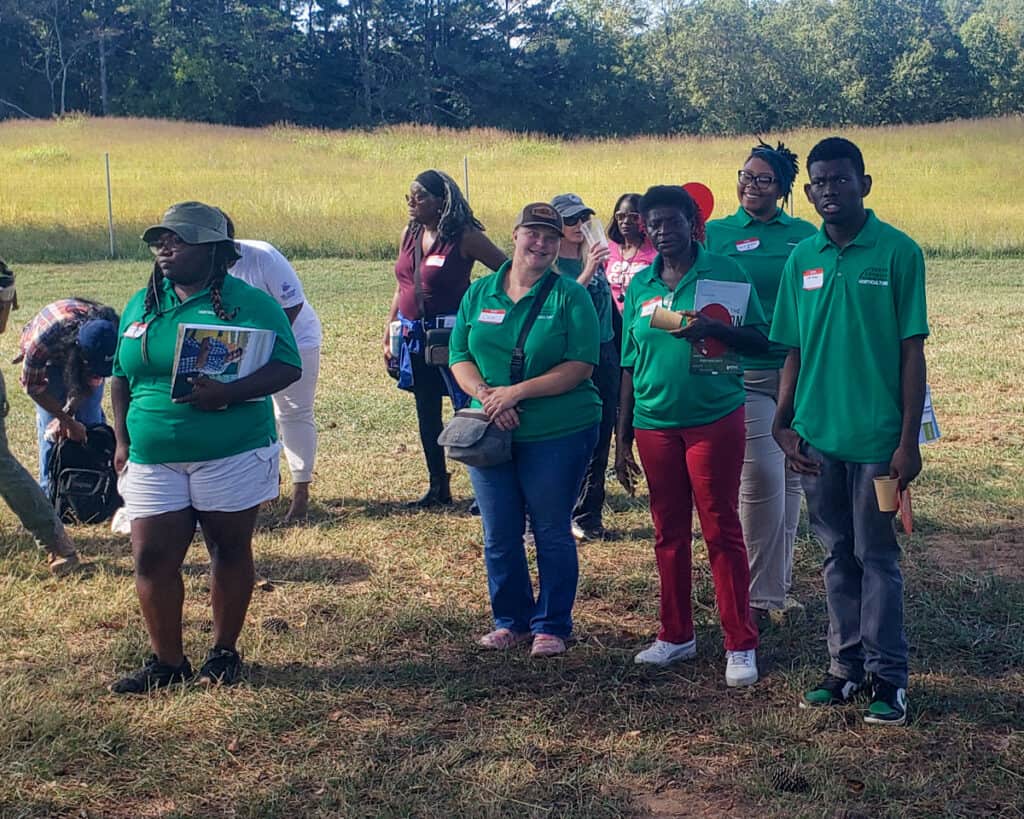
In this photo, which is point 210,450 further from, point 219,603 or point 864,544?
point 864,544

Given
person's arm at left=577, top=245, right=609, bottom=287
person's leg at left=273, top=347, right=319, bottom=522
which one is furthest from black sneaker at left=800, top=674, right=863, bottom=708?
person's leg at left=273, top=347, right=319, bottom=522

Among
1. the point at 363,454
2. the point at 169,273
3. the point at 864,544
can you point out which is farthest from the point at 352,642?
the point at 363,454

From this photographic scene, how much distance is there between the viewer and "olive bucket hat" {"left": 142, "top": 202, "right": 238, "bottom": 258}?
4473 millimetres

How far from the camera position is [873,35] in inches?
2436

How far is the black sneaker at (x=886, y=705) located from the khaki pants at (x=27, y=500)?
13.0 ft

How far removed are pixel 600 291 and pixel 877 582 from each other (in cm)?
268

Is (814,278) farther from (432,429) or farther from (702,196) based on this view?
(432,429)

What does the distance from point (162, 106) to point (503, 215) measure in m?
37.7

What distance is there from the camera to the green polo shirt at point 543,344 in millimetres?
4938

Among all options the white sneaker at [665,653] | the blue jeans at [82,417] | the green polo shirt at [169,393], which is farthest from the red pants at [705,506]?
the blue jeans at [82,417]

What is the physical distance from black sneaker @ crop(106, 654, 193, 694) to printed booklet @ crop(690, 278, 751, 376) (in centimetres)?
222

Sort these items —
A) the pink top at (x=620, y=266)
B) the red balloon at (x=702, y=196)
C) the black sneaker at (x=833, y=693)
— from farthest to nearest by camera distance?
1. the pink top at (x=620, y=266)
2. the red balloon at (x=702, y=196)
3. the black sneaker at (x=833, y=693)

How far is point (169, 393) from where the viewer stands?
4.47 meters

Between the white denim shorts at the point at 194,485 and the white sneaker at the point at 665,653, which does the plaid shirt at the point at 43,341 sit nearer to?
the white denim shorts at the point at 194,485
